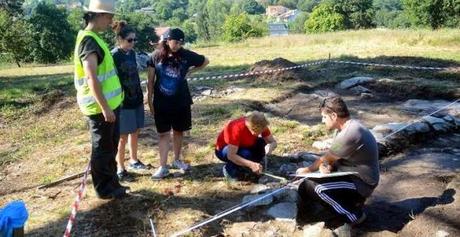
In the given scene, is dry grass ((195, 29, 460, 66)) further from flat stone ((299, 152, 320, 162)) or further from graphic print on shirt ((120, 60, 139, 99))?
graphic print on shirt ((120, 60, 139, 99))

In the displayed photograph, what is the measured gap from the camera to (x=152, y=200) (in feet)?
15.7

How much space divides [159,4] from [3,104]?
566 feet

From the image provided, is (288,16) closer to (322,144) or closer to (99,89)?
(322,144)

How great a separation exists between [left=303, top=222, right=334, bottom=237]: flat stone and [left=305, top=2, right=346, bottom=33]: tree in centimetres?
6455

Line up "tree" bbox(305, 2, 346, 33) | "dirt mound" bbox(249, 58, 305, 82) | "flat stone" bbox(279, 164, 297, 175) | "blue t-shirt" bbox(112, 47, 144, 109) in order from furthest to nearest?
"tree" bbox(305, 2, 346, 33) < "dirt mound" bbox(249, 58, 305, 82) < "flat stone" bbox(279, 164, 297, 175) < "blue t-shirt" bbox(112, 47, 144, 109)

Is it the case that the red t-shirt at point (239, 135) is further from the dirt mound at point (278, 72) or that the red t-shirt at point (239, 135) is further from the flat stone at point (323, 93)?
the dirt mound at point (278, 72)

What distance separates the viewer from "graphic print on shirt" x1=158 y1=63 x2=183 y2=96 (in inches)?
201

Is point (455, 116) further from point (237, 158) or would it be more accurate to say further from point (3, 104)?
point (3, 104)

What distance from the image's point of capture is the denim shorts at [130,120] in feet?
17.0

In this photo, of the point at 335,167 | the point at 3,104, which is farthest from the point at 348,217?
the point at 3,104

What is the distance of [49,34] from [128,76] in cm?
4627

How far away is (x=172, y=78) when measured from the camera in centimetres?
512

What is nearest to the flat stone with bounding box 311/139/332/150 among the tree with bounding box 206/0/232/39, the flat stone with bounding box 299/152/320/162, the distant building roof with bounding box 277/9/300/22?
the flat stone with bounding box 299/152/320/162

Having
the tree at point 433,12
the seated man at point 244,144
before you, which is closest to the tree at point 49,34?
the tree at point 433,12
